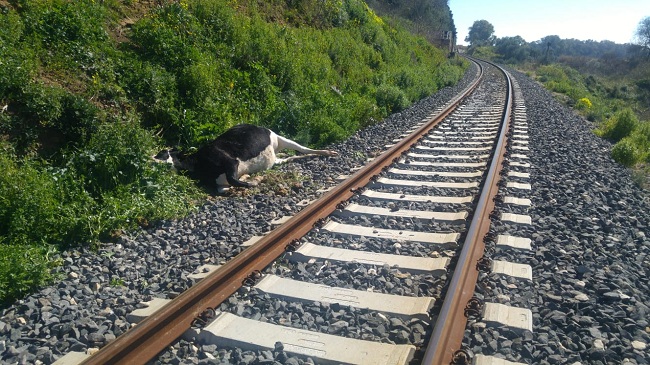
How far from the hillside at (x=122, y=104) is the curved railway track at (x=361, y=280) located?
1.38 m

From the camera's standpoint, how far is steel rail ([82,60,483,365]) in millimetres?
2840

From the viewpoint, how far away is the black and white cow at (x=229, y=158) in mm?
6121

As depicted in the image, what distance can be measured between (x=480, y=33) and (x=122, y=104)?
Answer: 159526mm

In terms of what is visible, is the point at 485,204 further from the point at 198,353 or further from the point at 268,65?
the point at 268,65

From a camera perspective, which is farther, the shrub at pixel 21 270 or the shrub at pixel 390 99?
the shrub at pixel 390 99

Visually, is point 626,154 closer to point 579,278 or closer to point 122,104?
point 579,278

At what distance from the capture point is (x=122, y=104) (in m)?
6.72

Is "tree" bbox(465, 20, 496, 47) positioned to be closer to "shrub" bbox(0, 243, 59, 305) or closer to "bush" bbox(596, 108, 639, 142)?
"bush" bbox(596, 108, 639, 142)

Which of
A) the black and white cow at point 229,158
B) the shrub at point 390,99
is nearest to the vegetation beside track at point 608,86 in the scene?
the shrub at point 390,99

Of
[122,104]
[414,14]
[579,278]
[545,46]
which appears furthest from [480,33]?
[579,278]

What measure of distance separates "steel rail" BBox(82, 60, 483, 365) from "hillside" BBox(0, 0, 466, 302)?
122 centimetres


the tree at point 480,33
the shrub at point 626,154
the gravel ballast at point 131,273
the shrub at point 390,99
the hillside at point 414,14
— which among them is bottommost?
the gravel ballast at point 131,273

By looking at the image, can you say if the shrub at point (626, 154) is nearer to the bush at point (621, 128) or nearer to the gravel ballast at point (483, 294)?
the gravel ballast at point (483, 294)

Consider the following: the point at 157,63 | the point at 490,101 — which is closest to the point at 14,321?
the point at 157,63
